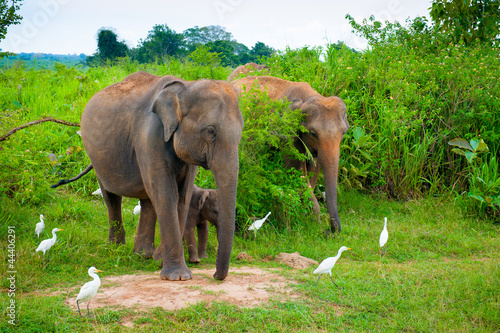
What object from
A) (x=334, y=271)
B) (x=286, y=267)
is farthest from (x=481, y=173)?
(x=286, y=267)

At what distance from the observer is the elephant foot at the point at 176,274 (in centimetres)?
572

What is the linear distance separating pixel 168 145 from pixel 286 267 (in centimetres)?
218

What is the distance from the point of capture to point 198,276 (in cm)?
592

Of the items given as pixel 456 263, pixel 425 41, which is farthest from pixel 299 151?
pixel 425 41

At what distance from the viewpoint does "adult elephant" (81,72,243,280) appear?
17.7 ft

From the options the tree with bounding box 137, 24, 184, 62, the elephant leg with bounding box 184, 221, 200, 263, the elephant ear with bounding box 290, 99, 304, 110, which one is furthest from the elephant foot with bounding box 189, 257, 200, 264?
the tree with bounding box 137, 24, 184, 62

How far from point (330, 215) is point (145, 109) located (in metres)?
3.35

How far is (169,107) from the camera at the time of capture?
564 centimetres

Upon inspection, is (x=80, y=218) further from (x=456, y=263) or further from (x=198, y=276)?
(x=456, y=263)

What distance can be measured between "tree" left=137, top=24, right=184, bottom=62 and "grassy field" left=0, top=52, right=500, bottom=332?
1805cm

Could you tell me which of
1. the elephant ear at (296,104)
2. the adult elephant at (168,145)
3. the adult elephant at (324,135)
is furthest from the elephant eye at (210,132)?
the elephant ear at (296,104)

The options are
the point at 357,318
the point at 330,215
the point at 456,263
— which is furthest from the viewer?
the point at 330,215

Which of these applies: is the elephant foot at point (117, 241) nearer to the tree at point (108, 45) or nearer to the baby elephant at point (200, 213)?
the baby elephant at point (200, 213)

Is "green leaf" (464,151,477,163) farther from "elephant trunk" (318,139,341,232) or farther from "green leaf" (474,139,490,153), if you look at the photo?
"elephant trunk" (318,139,341,232)
